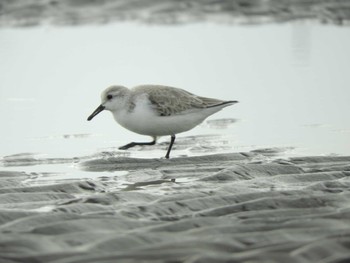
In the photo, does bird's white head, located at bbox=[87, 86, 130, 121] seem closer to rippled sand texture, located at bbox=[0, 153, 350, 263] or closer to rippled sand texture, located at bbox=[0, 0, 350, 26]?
rippled sand texture, located at bbox=[0, 153, 350, 263]

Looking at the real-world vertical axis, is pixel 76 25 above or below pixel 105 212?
above

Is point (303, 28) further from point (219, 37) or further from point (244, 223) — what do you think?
point (244, 223)

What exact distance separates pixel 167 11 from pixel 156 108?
33.9ft

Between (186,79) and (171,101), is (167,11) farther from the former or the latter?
(171,101)

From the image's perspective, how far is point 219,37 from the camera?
59.1 feet

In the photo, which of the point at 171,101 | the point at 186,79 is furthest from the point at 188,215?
the point at 186,79

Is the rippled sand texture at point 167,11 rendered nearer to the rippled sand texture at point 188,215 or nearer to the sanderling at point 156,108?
the sanderling at point 156,108

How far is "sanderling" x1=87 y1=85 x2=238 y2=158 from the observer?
405 inches

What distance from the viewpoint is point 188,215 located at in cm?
694

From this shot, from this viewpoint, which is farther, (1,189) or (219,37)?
(219,37)

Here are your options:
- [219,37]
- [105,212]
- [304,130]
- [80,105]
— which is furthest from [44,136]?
[219,37]

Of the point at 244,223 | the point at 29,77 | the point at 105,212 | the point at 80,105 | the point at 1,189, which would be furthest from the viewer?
the point at 29,77

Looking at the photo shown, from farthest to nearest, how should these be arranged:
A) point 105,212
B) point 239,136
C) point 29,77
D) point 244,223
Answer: point 29,77
point 239,136
point 105,212
point 244,223

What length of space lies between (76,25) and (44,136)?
27.6ft
